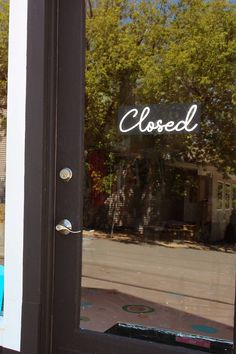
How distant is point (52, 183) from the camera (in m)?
1.93

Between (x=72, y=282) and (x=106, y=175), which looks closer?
(x=72, y=282)

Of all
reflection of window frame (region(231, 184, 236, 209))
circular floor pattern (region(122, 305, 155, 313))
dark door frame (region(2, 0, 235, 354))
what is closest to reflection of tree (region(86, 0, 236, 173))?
reflection of window frame (region(231, 184, 236, 209))

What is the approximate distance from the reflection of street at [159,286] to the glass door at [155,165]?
14 millimetres

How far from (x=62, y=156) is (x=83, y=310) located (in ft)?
2.32

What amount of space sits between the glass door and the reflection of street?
0.05 ft

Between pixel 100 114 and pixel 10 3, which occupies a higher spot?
pixel 10 3

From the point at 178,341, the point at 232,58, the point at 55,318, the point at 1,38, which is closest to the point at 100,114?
the point at 1,38

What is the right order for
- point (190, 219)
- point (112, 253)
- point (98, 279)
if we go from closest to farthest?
1. point (98, 279)
2. point (112, 253)
3. point (190, 219)

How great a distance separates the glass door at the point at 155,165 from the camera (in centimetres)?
206

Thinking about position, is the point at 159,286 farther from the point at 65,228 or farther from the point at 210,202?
the point at 65,228

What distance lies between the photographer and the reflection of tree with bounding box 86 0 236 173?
7.92 feet

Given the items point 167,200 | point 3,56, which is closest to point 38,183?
point 3,56

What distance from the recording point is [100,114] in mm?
2260

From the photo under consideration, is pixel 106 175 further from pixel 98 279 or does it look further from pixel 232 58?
pixel 232 58
